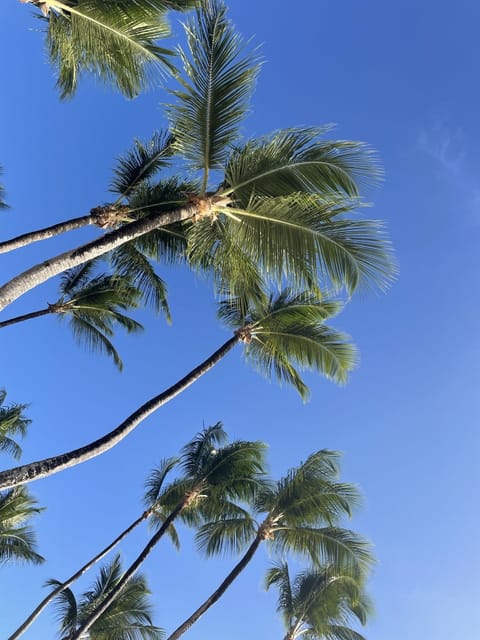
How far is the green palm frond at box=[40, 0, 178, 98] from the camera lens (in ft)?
25.5

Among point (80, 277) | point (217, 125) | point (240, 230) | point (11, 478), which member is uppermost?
point (80, 277)

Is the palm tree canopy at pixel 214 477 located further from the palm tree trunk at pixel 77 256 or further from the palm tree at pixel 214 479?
the palm tree trunk at pixel 77 256

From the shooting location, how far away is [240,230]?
26.2 feet

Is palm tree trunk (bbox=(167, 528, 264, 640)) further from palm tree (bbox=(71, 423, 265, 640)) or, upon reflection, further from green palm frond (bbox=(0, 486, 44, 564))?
green palm frond (bbox=(0, 486, 44, 564))

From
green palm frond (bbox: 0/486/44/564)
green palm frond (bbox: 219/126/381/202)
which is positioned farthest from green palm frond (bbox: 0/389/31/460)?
green palm frond (bbox: 219/126/381/202)

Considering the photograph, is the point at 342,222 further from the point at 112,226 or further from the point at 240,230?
the point at 112,226

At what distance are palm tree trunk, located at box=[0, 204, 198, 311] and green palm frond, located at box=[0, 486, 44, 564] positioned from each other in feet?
32.8

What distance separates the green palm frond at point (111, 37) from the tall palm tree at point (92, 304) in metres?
4.92

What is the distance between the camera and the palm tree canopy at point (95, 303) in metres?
13.4

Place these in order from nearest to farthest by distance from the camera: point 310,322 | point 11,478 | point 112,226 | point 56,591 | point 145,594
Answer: point 11,478 < point 112,226 < point 310,322 < point 56,591 < point 145,594

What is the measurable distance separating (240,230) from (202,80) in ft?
6.79

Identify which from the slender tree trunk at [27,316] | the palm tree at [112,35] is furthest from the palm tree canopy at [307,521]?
the palm tree at [112,35]

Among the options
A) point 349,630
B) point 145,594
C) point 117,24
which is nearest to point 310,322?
point 117,24

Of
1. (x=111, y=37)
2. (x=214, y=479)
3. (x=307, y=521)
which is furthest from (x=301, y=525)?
(x=111, y=37)
